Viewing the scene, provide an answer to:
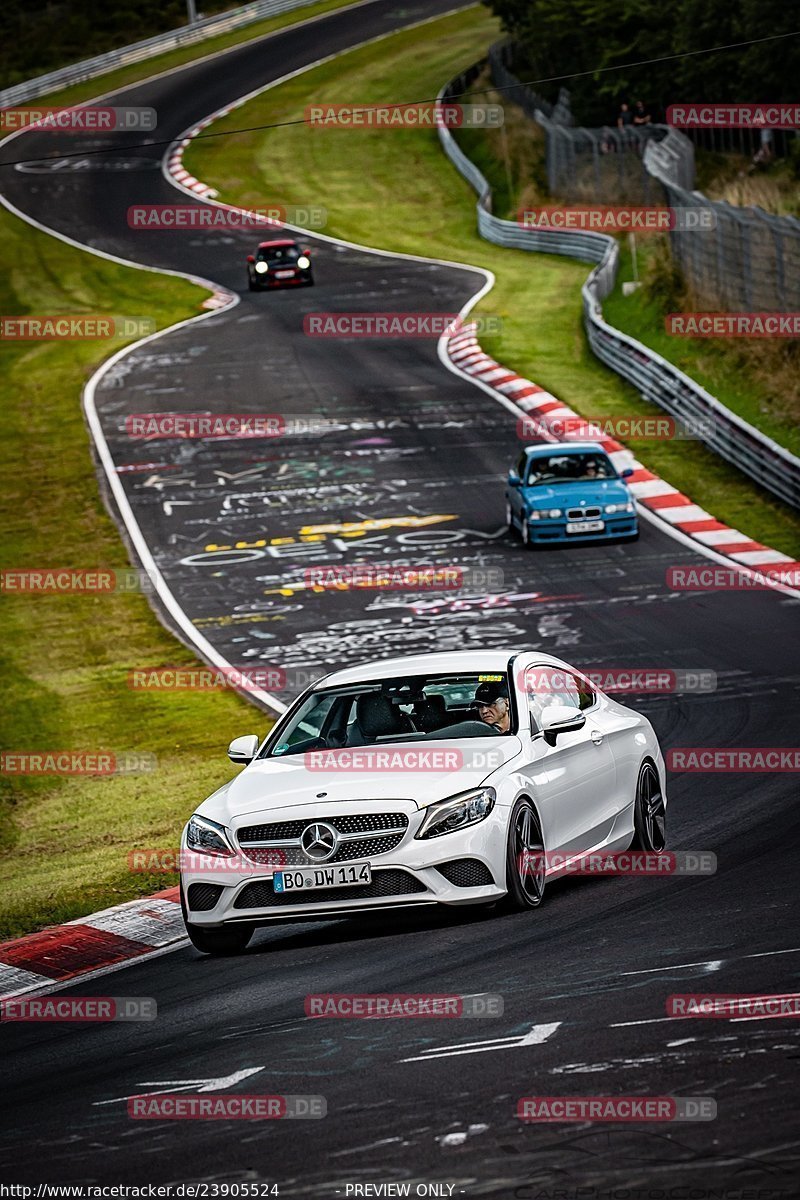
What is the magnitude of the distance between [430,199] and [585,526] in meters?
37.9

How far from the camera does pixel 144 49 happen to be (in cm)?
8731

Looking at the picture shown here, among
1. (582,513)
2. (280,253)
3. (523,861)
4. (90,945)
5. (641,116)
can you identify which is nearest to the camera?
(523,861)

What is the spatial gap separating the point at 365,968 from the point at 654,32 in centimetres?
5260

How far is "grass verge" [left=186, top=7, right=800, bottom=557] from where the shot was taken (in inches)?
1215

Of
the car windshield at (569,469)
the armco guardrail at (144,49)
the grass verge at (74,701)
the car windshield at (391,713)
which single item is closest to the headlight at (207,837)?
the car windshield at (391,713)

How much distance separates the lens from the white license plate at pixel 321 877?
32.3 ft

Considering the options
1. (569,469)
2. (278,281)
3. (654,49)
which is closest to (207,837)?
(569,469)

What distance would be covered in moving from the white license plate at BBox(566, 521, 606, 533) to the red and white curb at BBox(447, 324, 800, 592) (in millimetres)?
1242

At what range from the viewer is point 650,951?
9.16 metres

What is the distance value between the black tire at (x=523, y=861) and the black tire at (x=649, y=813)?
4.81 ft

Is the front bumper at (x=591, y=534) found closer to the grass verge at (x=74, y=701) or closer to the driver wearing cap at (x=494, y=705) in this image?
the grass verge at (x=74, y=701)

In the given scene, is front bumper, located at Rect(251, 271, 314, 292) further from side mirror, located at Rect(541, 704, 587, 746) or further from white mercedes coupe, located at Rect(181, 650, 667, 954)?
side mirror, located at Rect(541, 704, 587, 746)

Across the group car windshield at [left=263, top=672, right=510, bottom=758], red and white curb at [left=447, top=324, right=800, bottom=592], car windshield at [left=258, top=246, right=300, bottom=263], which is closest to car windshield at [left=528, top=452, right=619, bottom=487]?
red and white curb at [left=447, top=324, right=800, bottom=592]

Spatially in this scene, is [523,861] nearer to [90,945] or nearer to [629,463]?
[90,945]
